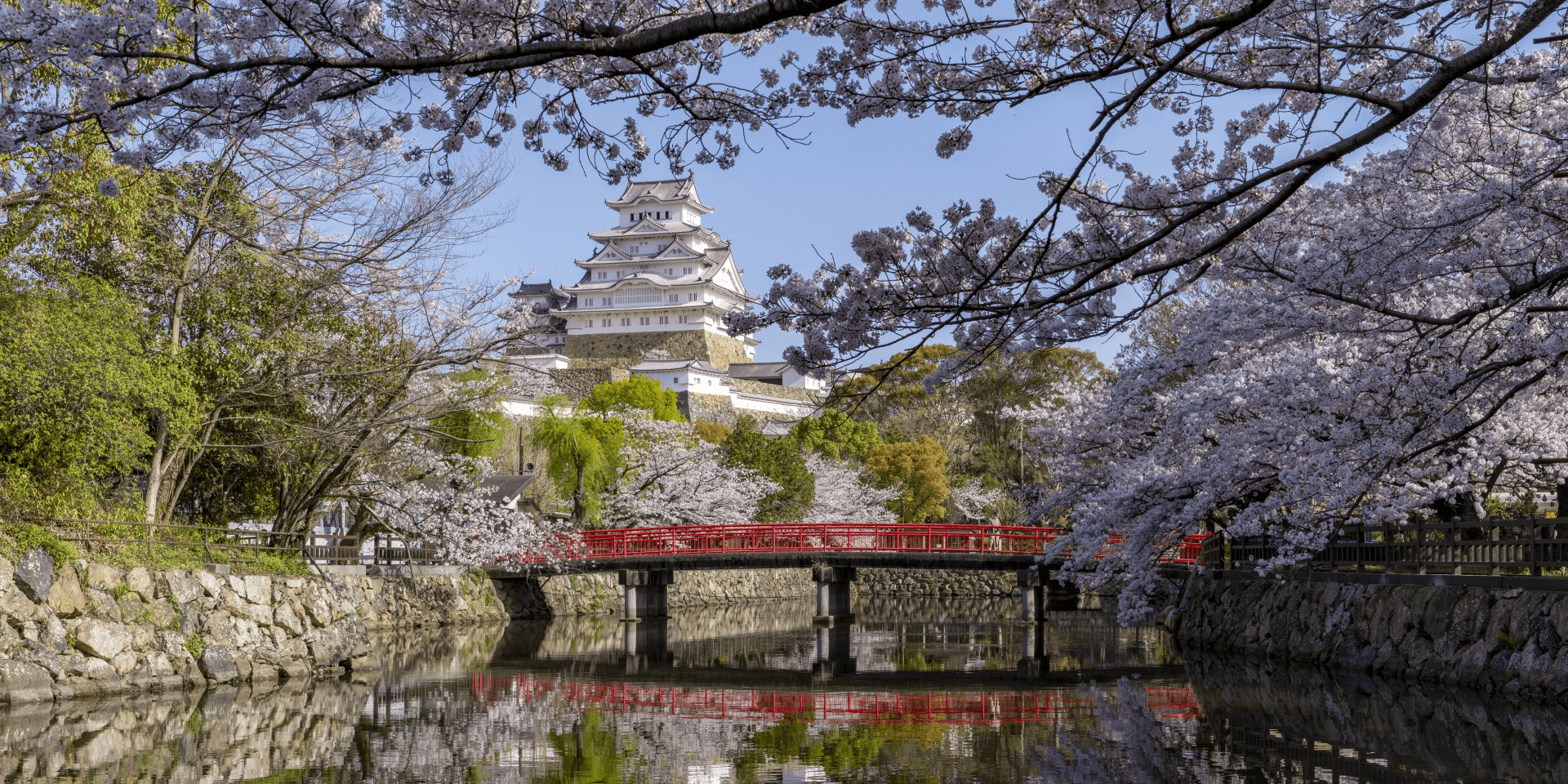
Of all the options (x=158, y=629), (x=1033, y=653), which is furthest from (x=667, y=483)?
Answer: (x=158, y=629)

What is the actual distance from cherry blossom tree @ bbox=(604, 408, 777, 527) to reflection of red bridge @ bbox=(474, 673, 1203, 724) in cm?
1542

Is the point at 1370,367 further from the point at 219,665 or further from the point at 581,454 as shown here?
the point at 581,454

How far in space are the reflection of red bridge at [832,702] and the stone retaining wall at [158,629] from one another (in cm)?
214

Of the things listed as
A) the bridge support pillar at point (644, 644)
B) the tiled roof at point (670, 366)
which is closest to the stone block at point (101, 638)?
the bridge support pillar at point (644, 644)

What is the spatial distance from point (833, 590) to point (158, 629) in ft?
54.4

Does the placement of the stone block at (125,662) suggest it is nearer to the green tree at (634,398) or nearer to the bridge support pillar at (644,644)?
the bridge support pillar at (644,644)

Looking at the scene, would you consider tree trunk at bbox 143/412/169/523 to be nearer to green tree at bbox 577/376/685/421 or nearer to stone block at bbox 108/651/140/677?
stone block at bbox 108/651/140/677

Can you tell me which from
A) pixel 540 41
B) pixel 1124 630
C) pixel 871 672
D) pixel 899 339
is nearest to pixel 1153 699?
pixel 871 672

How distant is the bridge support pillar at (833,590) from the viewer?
27.1 metres

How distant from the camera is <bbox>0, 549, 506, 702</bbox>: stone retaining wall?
432 inches

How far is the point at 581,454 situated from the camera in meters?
28.2

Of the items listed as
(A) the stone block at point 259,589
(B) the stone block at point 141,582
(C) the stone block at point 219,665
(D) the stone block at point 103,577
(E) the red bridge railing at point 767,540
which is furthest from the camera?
(E) the red bridge railing at point 767,540

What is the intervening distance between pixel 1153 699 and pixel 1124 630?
40.0 ft

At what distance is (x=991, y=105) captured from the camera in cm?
553
